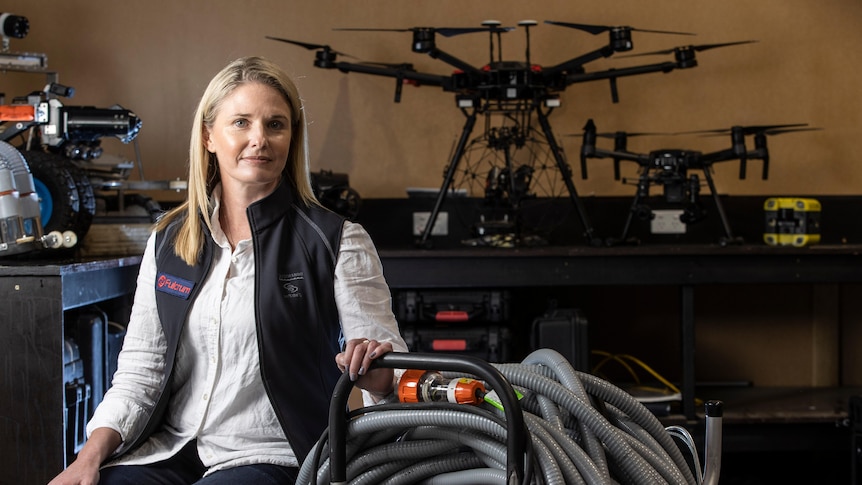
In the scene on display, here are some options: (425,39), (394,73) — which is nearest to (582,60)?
(425,39)

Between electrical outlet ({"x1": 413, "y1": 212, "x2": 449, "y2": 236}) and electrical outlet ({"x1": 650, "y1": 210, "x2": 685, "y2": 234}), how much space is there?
2.80 feet

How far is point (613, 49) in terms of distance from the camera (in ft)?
11.1

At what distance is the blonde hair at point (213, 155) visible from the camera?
1729 mm

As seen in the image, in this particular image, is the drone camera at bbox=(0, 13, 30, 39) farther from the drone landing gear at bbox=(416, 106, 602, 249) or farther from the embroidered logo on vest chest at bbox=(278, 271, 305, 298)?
the embroidered logo on vest chest at bbox=(278, 271, 305, 298)

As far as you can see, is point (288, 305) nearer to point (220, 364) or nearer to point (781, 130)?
point (220, 364)

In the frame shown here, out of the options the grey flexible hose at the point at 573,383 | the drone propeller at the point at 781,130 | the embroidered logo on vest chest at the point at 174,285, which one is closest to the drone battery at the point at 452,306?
the drone propeller at the point at 781,130

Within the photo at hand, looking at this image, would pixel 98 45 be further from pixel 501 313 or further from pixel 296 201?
pixel 296 201

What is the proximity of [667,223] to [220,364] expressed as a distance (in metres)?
2.62

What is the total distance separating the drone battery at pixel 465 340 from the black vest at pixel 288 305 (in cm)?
164

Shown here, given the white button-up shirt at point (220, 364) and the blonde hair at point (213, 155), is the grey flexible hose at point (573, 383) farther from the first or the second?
the blonde hair at point (213, 155)

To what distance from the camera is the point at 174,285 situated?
172 cm

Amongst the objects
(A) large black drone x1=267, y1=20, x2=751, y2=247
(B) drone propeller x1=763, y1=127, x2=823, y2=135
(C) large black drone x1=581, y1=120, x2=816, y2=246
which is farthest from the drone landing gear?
(B) drone propeller x1=763, y1=127, x2=823, y2=135

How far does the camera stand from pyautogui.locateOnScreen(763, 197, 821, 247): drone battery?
3.49 m

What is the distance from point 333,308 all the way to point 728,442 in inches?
82.6
